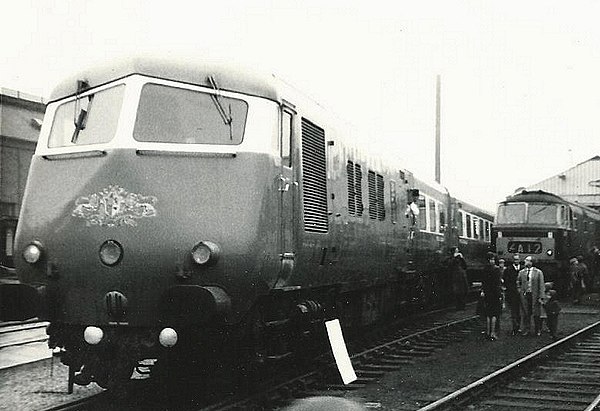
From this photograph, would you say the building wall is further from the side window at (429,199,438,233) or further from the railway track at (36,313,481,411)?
the railway track at (36,313,481,411)

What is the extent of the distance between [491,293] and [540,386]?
489 cm

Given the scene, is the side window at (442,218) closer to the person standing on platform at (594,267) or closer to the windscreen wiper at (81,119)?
the person standing on platform at (594,267)

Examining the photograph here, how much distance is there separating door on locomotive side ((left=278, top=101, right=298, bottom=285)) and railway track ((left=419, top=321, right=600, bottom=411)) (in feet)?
6.29

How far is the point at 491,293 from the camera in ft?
48.4

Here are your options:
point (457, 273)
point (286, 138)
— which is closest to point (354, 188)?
point (286, 138)

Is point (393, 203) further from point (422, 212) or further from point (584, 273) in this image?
point (584, 273)

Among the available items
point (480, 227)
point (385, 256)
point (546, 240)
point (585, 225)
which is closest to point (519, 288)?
point (385, 256)

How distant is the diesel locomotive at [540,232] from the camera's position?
80.3ft

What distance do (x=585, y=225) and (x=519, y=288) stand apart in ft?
49.6

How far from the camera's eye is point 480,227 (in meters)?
28.4

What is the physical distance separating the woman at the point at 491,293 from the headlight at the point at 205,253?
8.61m

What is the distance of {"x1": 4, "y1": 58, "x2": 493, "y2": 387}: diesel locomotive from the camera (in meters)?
7.14

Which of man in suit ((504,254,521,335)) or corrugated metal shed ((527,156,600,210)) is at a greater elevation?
corrugated metal shed ((527,156,600,210))

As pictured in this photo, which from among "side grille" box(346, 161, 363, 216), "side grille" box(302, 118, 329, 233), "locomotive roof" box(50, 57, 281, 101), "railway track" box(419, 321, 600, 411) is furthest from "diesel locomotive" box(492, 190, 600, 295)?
"locomotive roof" box(50, 57, 281, 101)
